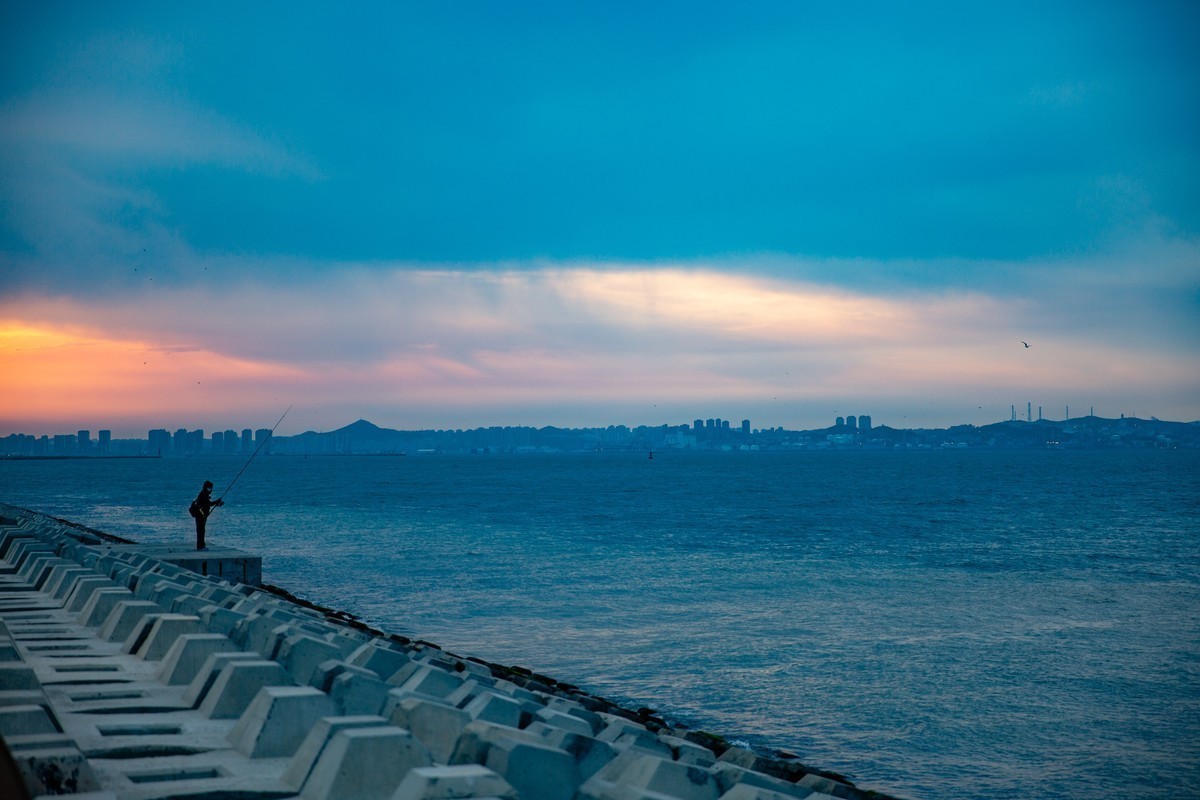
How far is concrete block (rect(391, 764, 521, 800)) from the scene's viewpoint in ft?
11.6

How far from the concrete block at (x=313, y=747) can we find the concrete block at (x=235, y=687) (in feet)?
4.58

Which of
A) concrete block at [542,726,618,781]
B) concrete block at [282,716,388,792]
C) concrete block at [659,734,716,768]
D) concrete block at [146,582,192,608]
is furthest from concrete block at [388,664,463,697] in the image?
concrete block at [282,716,388,792]

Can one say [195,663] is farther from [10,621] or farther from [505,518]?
[505,518]

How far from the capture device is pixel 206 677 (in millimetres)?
5938

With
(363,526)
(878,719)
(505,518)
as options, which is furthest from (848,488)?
(878,719)

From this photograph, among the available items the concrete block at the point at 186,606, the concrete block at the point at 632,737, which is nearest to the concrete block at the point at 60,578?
the concrete block at the point at 186,606

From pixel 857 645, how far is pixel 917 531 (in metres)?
28.1

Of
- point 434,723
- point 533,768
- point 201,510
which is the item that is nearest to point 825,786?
point 434,723

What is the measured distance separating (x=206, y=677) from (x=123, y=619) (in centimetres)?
262

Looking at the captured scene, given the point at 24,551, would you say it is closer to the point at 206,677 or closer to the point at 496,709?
the point at 206,677

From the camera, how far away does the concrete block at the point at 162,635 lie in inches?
290

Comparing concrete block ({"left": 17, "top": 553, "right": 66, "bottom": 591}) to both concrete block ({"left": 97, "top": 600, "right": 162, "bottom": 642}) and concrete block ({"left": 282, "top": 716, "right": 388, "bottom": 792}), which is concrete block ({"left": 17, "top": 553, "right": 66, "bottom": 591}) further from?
concrete block ({"left": 282, "top": 716, "right": 388, "bottom": 792})

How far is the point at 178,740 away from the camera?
513cm

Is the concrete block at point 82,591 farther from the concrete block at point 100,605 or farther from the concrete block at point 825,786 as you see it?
the concrete block at point 825,786
